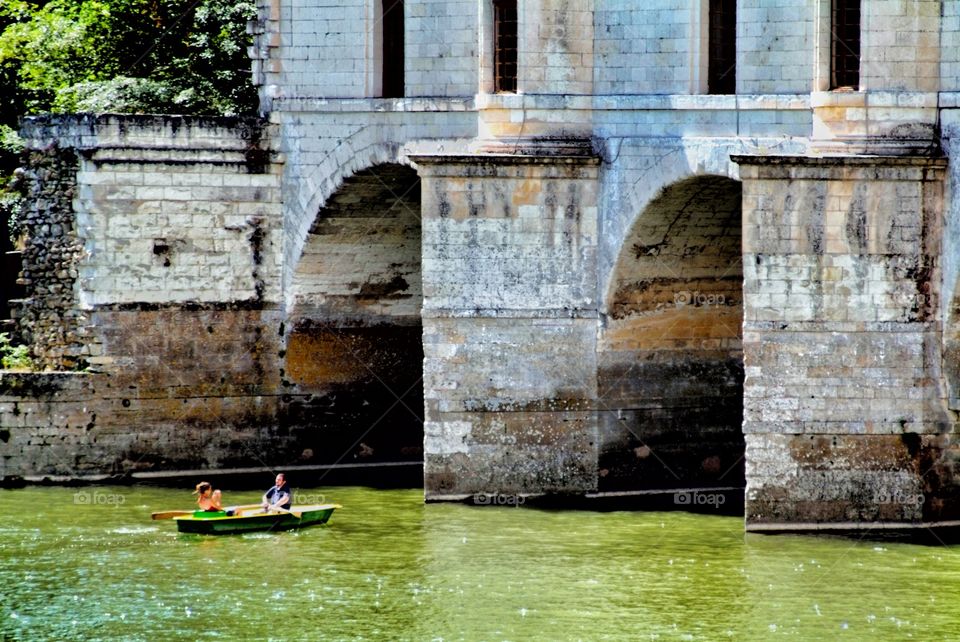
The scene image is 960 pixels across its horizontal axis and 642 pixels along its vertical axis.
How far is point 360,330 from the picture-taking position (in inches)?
1270

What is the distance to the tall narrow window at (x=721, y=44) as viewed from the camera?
27.7 meters

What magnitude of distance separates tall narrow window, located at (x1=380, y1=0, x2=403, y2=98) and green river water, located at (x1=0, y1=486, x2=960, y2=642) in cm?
610

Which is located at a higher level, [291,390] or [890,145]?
[890,145]

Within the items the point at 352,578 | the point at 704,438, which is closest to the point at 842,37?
the point at 704,438

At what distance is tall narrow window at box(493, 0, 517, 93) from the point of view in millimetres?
28578

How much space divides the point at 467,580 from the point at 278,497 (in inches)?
153

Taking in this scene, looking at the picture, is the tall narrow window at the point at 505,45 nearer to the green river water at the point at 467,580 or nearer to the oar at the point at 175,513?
the green river water at the point at 467,580

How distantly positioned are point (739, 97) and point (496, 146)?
10.3ft

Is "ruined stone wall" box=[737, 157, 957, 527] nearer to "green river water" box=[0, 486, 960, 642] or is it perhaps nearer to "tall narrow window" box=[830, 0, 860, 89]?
"green river water" box=[0, 486, 960, 642]

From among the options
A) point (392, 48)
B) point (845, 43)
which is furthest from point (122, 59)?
point (845, 43)

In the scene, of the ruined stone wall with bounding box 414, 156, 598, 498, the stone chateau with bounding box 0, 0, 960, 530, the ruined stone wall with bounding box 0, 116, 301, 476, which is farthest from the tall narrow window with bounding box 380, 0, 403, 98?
the ruined stone wall with bounding box 414, 156, 598, 498

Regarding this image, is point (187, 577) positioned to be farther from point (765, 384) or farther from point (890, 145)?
point (890, 145)

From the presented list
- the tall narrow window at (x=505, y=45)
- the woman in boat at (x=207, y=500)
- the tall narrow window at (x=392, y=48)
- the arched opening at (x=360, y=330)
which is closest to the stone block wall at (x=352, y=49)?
the tall narrow window at (x=392, y=48)

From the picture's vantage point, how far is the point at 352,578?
24.4m
